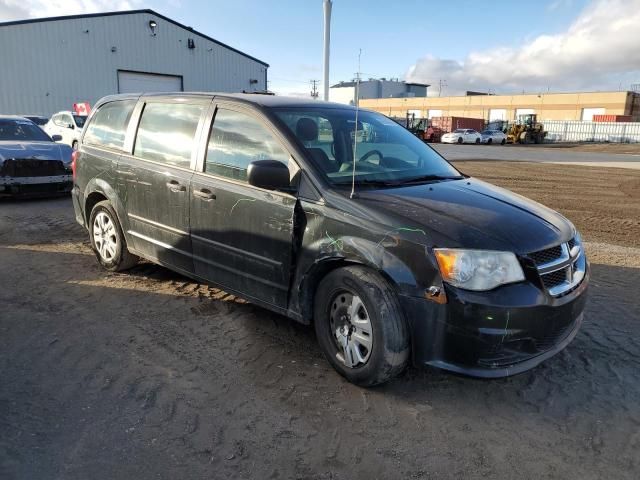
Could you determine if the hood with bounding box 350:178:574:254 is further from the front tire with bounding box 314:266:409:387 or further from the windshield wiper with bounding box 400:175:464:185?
the front tire with bounding box 314:266:409:387

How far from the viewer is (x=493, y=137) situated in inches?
1768

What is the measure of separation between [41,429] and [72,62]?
2785cm

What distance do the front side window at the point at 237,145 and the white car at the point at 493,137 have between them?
43.5 metres

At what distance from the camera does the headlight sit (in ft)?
9.52

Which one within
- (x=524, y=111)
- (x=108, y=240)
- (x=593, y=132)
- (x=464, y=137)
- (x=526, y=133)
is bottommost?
(x=108, y=240)

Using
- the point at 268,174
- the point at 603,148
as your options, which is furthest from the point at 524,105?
the point at 268,174

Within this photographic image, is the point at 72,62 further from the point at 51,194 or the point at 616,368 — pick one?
the point at 616,368

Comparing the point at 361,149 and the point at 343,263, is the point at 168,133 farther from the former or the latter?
the point at 343,263

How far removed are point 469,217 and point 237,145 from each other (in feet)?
6.24

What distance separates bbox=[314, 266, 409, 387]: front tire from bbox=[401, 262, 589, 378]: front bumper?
106 millimetres

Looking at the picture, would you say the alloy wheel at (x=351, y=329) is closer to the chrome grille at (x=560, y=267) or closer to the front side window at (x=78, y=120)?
the chrome grille at (x=560, y=267)

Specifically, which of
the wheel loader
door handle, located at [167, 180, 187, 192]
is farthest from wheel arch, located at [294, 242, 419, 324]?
the wheel loader

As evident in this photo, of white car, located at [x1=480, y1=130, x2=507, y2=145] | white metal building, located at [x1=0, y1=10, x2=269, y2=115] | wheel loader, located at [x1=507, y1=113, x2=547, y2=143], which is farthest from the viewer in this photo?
wheel loader, located at [x1=507, y1=113, x2=547, y2=143]

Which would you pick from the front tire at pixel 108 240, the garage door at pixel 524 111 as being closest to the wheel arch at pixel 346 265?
the front tire at pixel 108 240
